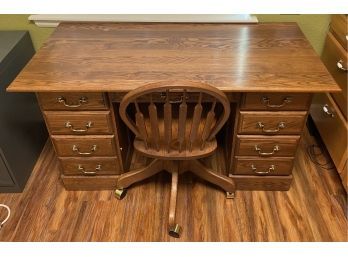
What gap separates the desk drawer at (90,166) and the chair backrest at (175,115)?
29cm

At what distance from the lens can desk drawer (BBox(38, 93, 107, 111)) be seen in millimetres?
1180

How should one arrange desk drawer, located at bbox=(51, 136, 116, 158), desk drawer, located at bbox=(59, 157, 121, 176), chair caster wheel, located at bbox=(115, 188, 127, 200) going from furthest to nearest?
chair caster wheel, located at bbox=(115, 188, 127, 200) < desk drawer, located at bbox=(59, 157, 121, 176) < desk drawer, located at bbox=(51, 136, 116, 158)

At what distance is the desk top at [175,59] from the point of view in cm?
112

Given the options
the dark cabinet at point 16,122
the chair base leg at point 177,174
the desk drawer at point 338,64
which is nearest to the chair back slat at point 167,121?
the chair base leg at point 177,174

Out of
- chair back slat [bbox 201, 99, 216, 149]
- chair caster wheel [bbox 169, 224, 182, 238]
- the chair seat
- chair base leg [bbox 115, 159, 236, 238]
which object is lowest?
chair caster wheel [bbox 169, 224, 182, 238]

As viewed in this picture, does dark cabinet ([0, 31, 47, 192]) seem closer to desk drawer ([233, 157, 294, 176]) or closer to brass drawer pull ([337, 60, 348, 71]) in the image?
desk drawer ([233, 157, 294, 176])

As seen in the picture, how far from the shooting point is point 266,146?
1347 millimetres

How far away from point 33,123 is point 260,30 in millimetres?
1328

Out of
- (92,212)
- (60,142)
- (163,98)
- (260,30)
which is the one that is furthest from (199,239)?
(260,30)

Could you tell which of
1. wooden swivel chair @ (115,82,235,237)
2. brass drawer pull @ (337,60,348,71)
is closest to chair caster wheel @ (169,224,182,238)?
wooden swivel chair @ (115,82,235,237)

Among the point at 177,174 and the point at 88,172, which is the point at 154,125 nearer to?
the point at 177,174

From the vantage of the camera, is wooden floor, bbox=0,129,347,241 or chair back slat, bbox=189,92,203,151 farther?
wooden floor, bbox=0,129,347,241

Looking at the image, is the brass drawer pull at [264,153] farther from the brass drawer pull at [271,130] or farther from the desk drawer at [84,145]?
the desk drawer at [84,145]

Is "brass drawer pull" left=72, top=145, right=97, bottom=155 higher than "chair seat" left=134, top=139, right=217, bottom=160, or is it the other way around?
"chair seat" left=134, top=139, right=217, bottom=160
